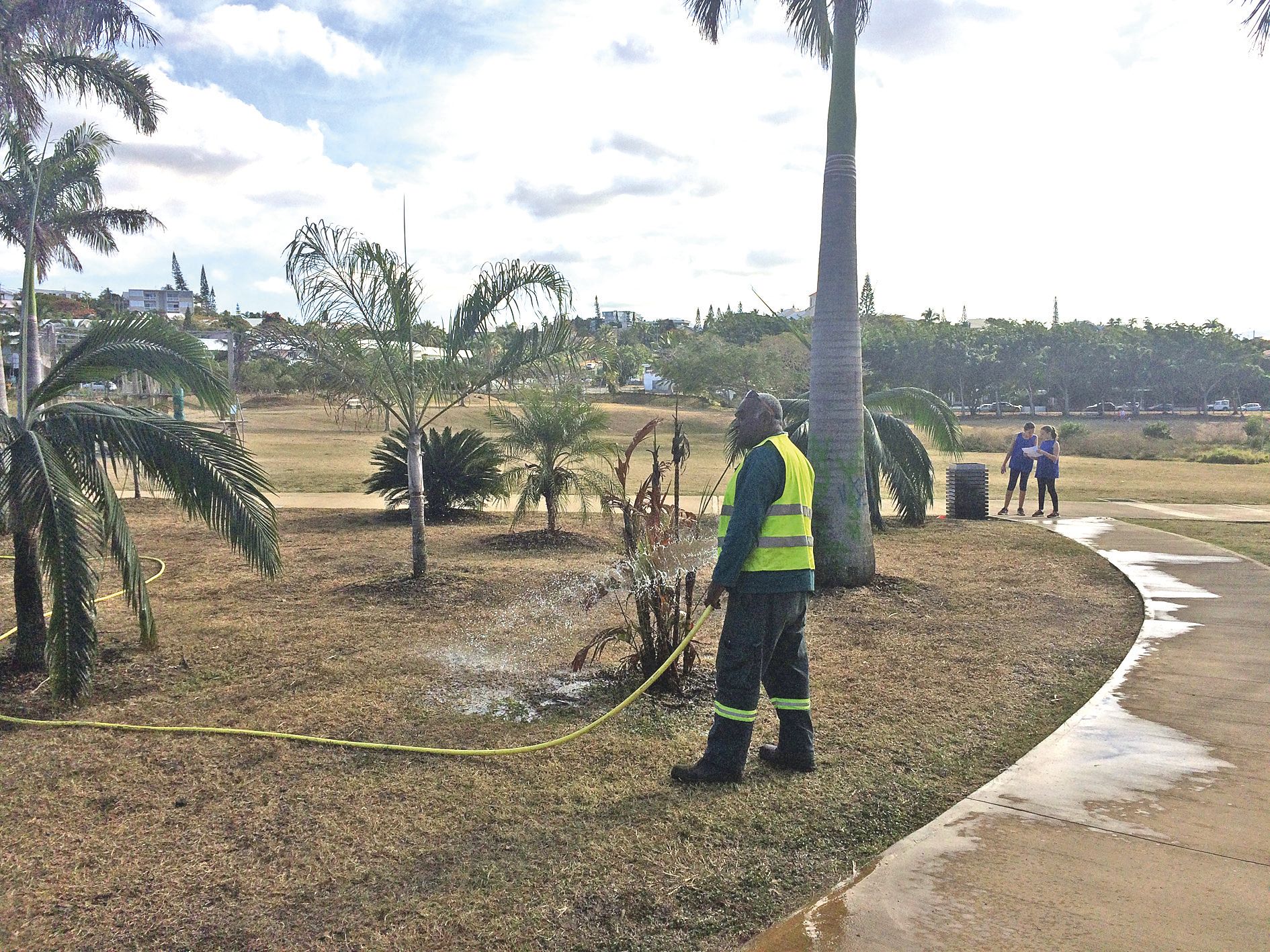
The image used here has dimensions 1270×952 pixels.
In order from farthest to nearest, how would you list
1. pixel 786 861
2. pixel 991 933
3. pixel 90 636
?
pixel 90 636, pixel 786 861, pixel 991 933

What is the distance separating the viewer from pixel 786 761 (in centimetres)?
455

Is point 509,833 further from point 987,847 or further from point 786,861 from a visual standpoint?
point 987,847

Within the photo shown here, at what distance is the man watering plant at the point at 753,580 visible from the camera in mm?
4270

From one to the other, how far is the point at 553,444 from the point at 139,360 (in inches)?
253

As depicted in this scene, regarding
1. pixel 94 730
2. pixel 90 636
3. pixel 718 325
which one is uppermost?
pixel 718 325

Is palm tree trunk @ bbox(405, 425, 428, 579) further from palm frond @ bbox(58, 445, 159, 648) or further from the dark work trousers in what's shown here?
the dark work trousers

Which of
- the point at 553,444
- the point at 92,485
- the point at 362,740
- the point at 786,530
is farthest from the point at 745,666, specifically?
the point at 553,444

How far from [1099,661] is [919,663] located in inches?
51.1

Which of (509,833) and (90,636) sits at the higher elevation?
(90,636)

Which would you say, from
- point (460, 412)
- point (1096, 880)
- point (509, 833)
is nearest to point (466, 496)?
point (509, 833)

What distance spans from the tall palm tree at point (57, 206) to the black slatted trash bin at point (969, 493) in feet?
44.0

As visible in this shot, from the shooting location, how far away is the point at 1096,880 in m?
3.33

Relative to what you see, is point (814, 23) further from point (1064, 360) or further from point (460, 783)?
point (1064, 360)

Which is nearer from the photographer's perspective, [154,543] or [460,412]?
[154,543]
